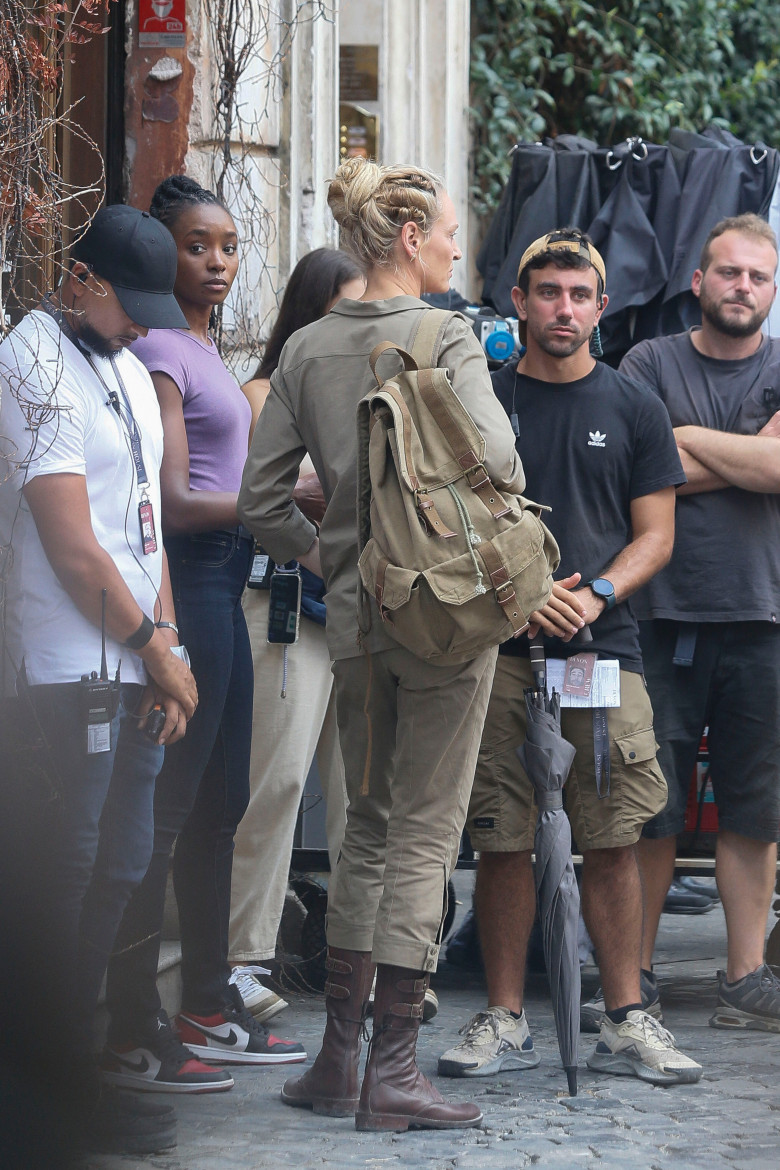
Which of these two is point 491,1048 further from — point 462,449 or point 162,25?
point 162,25

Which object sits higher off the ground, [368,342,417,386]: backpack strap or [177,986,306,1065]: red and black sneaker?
[368,342,417,386]: backpack strap

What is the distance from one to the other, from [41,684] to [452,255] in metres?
1.43

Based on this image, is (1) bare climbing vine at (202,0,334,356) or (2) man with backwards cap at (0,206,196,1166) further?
(1) bare climbing vine at (202,0,334,356)

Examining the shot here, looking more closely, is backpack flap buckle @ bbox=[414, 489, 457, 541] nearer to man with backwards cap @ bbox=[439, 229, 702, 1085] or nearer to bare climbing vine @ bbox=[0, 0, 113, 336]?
man with backwards cap @ bbox=[439, 229, 702, 1085]

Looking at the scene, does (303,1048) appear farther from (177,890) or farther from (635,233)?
(635,233)

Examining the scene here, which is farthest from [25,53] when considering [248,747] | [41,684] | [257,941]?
[257,941]

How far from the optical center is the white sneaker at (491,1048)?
12.8 ft

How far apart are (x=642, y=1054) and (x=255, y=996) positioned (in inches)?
44.2

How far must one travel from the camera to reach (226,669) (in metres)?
3.85

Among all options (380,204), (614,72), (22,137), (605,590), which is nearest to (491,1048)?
(605,590)

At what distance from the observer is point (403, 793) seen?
3.45m

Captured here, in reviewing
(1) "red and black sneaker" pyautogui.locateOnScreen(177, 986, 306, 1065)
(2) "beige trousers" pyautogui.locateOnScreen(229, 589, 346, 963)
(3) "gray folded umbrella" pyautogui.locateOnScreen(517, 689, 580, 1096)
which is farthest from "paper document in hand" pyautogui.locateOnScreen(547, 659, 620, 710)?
(1) "red and black sneaker" pyautogui.locateOnScreen(177, 986, 306, 1065)

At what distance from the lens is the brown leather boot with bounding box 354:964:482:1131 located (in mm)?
3373

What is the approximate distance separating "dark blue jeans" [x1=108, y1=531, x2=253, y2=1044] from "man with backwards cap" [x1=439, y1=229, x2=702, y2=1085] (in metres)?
0.66
